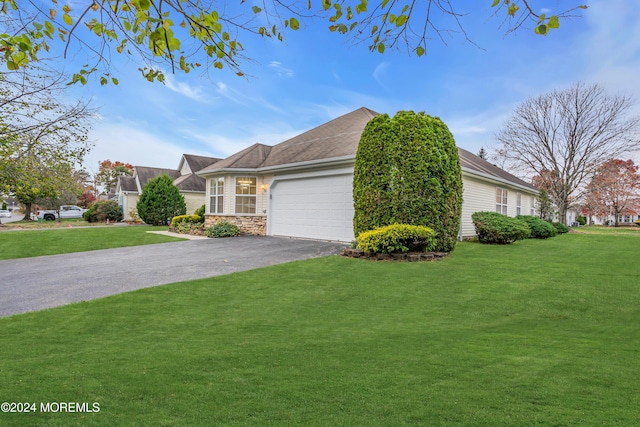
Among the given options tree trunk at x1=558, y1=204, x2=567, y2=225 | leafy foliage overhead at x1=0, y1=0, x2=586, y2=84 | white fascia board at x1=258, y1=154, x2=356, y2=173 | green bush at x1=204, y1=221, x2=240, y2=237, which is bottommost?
green bush at x1=204, y1=221, x2=240, y2=237

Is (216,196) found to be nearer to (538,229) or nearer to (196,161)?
(538,229)

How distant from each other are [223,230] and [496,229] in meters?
11.0

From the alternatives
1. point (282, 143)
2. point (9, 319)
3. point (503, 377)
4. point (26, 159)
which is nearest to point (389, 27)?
point (503, 377)

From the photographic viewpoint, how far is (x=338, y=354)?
353 cm

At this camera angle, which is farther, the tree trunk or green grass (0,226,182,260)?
the tree trunk

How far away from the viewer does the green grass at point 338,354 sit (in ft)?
7.86

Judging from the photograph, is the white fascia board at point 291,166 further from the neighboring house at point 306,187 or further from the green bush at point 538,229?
the green bush at point 538,229

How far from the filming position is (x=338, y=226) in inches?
509

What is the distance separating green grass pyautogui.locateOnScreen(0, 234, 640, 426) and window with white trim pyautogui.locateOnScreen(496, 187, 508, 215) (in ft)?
35.6

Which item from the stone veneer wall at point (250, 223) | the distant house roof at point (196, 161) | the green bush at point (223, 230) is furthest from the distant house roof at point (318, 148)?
the distant house roof at point (196, 161)

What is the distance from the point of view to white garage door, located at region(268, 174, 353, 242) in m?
12.7

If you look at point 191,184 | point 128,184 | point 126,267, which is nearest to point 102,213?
point 128,184

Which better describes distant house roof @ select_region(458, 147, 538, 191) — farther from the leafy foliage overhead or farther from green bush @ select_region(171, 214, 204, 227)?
green bush @ select_region(171, 214, 204, 227)

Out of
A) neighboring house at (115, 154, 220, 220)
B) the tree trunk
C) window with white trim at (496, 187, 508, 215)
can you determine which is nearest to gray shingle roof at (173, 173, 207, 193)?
neighboring house at (115, 154, 220, 220)
